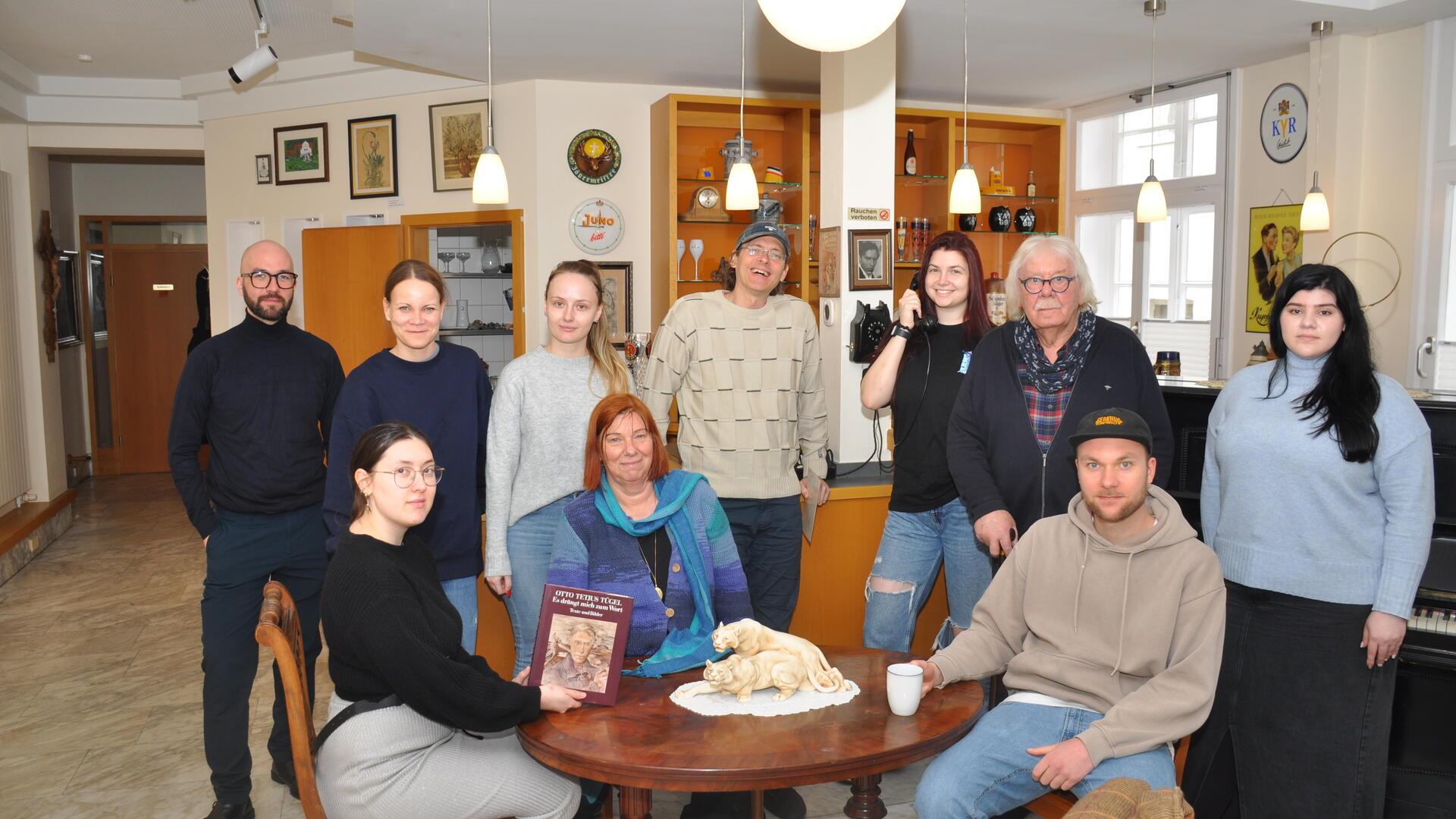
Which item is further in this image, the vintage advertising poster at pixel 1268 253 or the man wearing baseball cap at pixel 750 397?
the vintage advertising poster at pixel 1268 253

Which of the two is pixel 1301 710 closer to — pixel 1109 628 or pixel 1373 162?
pixel 1109 628

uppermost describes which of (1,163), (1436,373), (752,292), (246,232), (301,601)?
(1,163)

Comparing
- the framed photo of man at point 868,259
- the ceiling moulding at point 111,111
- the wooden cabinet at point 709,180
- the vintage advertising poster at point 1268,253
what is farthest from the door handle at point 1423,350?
the ceiling moulding at point 111,111

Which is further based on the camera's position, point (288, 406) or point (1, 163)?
point (1, 163)

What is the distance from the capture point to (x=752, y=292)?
3.26m

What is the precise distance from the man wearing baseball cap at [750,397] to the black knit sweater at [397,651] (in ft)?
3.89

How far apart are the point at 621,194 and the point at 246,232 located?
287 centimetres

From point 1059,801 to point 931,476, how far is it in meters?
1.00

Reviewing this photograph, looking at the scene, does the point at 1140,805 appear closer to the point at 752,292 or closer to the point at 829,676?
the point at 829,676

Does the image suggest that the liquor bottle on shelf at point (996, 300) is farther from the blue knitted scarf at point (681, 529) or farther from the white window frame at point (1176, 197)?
the white window frame at point (1176, 197)

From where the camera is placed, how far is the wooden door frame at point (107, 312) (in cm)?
938

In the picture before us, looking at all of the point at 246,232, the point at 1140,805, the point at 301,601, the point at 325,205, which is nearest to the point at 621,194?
the point at 325,205

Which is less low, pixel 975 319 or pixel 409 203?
pixel 409 203

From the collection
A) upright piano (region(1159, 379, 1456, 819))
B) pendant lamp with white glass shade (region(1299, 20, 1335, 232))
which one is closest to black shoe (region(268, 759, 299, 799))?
upright piano (region(1159, 379, 1456, 819))
